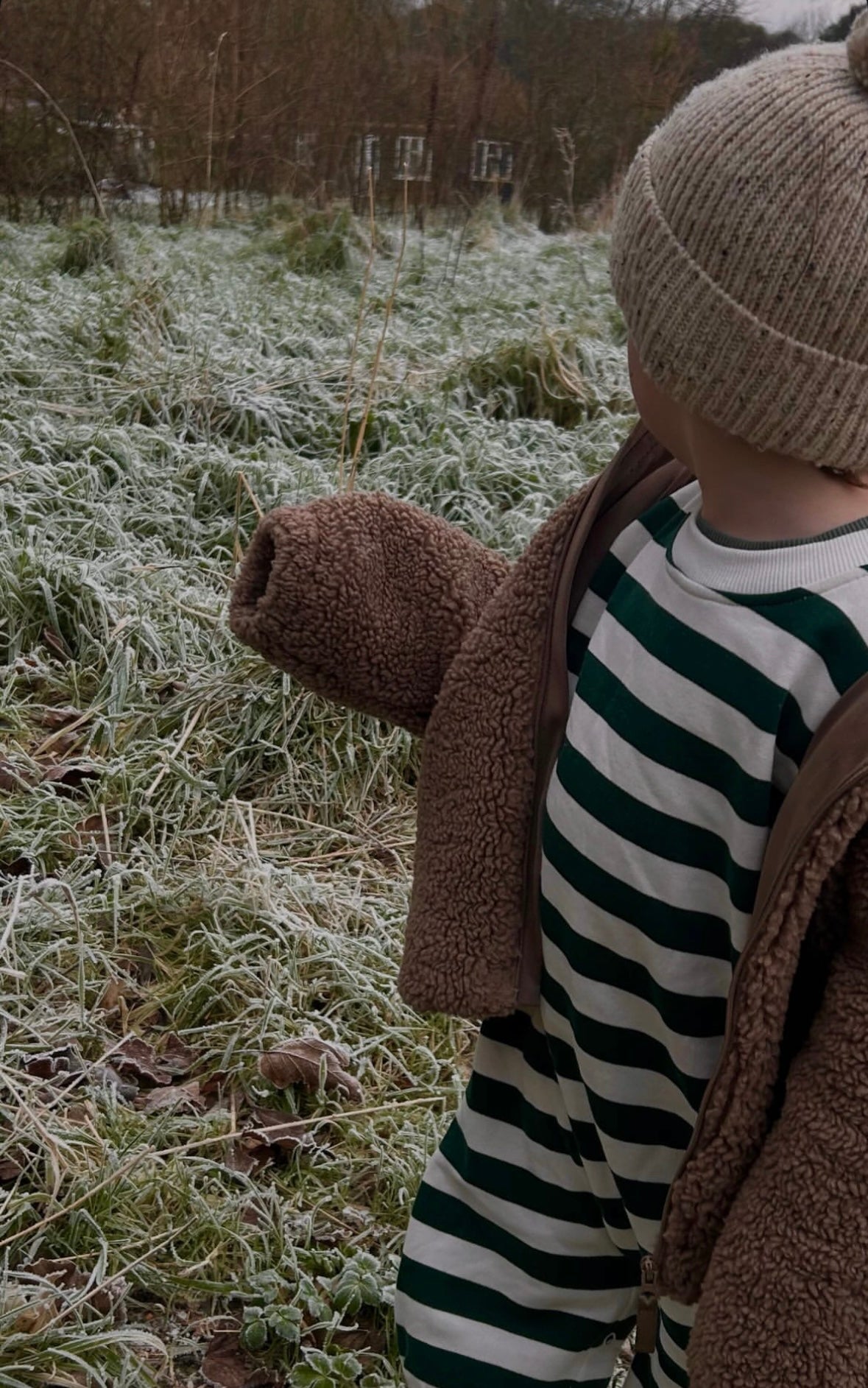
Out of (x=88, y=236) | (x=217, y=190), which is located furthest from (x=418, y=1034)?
(x=217, y=190)

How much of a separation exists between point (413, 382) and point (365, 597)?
3.37 metres

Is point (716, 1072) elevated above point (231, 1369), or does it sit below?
above

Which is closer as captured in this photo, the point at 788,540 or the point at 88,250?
the point at 788,540

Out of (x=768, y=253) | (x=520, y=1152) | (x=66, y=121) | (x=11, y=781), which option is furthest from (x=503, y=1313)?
(x=66, y=121)

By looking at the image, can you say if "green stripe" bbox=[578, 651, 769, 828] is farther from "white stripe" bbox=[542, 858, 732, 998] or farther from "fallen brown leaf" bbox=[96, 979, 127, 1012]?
"fallen brown leaf" bbox=[96, 979, 127, 1012]

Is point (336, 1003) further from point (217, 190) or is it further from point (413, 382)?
point (217, 190)

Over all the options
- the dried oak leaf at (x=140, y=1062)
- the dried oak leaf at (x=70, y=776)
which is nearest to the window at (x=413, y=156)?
the dried oak leaf at (x=70, y=776)

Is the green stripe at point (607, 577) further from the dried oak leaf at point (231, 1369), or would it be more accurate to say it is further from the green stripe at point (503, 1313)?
the dried oak leaf at point (231, 1369)

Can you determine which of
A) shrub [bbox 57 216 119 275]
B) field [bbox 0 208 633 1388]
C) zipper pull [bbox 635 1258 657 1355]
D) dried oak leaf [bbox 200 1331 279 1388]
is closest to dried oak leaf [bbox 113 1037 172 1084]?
field [bbox 0 208 633 1388]

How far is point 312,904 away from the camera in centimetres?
244

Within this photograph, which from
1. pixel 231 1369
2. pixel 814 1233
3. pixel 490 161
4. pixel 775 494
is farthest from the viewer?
pixel 490 161

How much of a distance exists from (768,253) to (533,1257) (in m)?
0.85

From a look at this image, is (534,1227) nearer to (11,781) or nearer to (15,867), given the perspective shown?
(15,867)

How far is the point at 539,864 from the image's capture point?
1130 millimetres
